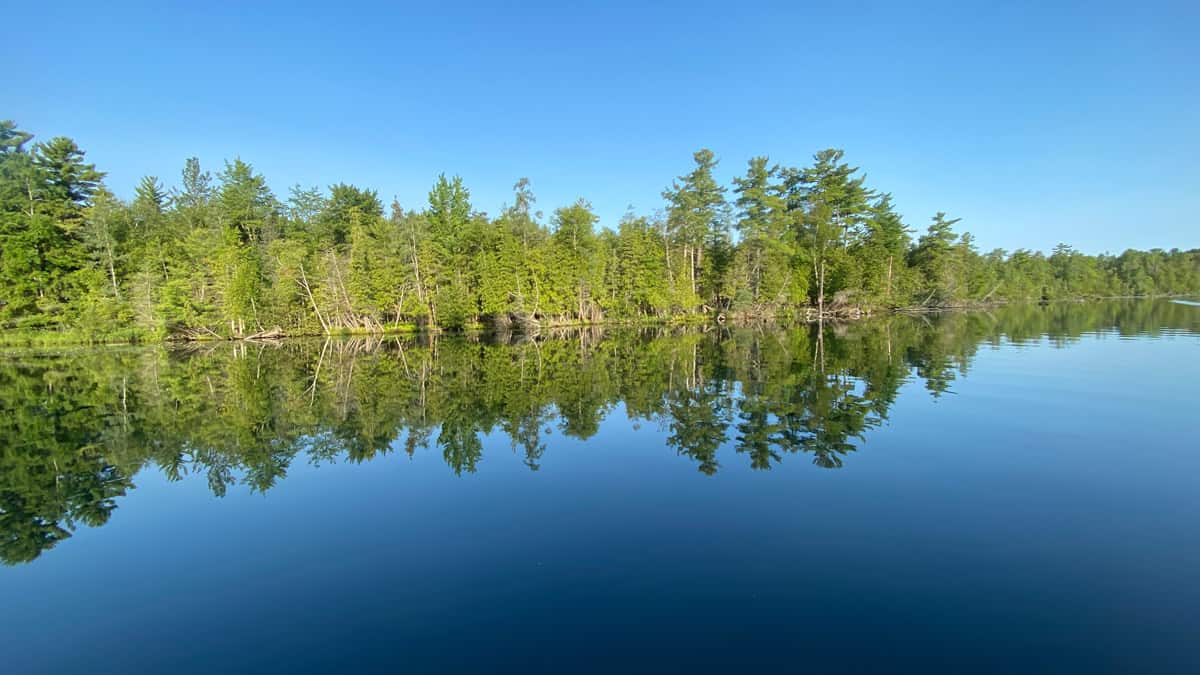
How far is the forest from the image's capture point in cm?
4019

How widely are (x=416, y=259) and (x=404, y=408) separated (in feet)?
120

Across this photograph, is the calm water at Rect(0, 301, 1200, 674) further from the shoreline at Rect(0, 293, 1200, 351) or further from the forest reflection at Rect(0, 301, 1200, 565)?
the shoreline at Rect(0, 293, 1200, 351)

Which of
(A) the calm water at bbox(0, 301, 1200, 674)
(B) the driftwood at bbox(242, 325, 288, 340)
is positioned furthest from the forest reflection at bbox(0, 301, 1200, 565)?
(B) the driftwood at bbox(242, 325, 288, 340)

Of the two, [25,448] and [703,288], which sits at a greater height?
[703,288]

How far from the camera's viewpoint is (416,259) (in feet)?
159

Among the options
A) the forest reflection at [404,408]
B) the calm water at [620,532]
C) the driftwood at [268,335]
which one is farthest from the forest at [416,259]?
the calm water at [620,532]

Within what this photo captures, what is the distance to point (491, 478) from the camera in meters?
9.12

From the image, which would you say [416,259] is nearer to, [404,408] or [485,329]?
[485,329]

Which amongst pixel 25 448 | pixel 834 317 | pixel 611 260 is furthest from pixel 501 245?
pixel 25 448

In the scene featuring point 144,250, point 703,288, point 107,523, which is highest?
point 144,250

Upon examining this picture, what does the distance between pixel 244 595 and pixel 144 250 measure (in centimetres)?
5241

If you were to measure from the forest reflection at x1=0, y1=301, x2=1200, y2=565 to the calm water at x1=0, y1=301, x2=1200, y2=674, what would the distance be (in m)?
0.12

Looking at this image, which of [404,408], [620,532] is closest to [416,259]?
[404,408]

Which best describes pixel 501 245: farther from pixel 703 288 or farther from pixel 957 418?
pixel 957 418
